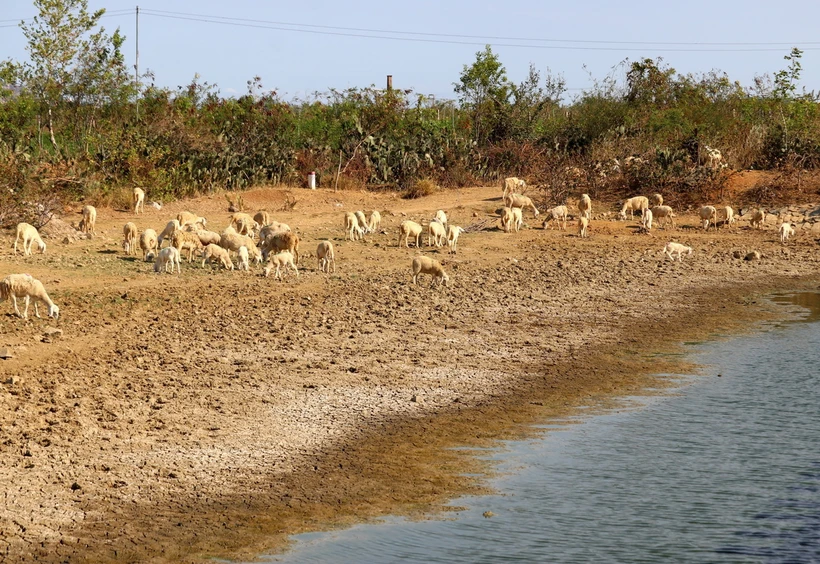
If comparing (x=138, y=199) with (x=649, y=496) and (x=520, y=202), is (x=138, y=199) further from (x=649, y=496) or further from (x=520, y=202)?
(x=649, y=496)

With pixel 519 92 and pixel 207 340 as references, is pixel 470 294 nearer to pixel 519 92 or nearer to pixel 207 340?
pixel 207 340

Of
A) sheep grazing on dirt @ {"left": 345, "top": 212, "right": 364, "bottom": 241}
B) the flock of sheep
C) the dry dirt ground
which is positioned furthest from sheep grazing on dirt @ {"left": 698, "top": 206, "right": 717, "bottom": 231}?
sheep grazing on dirt @ {"left": 345, "top": 212, "right": 364, "bottom": 241}

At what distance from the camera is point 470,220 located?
27.8 meters

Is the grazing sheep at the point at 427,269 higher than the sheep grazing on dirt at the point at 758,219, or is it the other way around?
the sheep grazing on dirt at the point at 758,219

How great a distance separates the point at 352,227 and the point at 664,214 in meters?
8.85

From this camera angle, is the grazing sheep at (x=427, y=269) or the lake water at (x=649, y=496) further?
the grazing sheep at (x=427, y=269)

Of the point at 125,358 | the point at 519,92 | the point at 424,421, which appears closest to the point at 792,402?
the point at 424,421

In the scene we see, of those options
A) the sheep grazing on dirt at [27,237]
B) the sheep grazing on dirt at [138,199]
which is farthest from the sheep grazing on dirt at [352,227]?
the sheep grazing on dirt at [27,237]

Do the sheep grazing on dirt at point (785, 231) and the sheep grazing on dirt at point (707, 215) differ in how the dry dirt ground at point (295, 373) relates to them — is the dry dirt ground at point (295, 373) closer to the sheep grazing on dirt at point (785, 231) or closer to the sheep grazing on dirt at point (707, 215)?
the sheep grazing on dirt at point (785, 231)

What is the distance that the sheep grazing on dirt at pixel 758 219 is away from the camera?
28542 millimetres

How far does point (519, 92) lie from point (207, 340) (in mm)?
27736

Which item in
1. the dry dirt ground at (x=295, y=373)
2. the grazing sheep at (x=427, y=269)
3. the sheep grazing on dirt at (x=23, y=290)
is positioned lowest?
the dry dirt ground at (x=295, y=373)

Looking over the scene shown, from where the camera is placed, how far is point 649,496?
9.76 metres

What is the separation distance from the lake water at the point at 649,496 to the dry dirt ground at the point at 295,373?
0.52 meters
